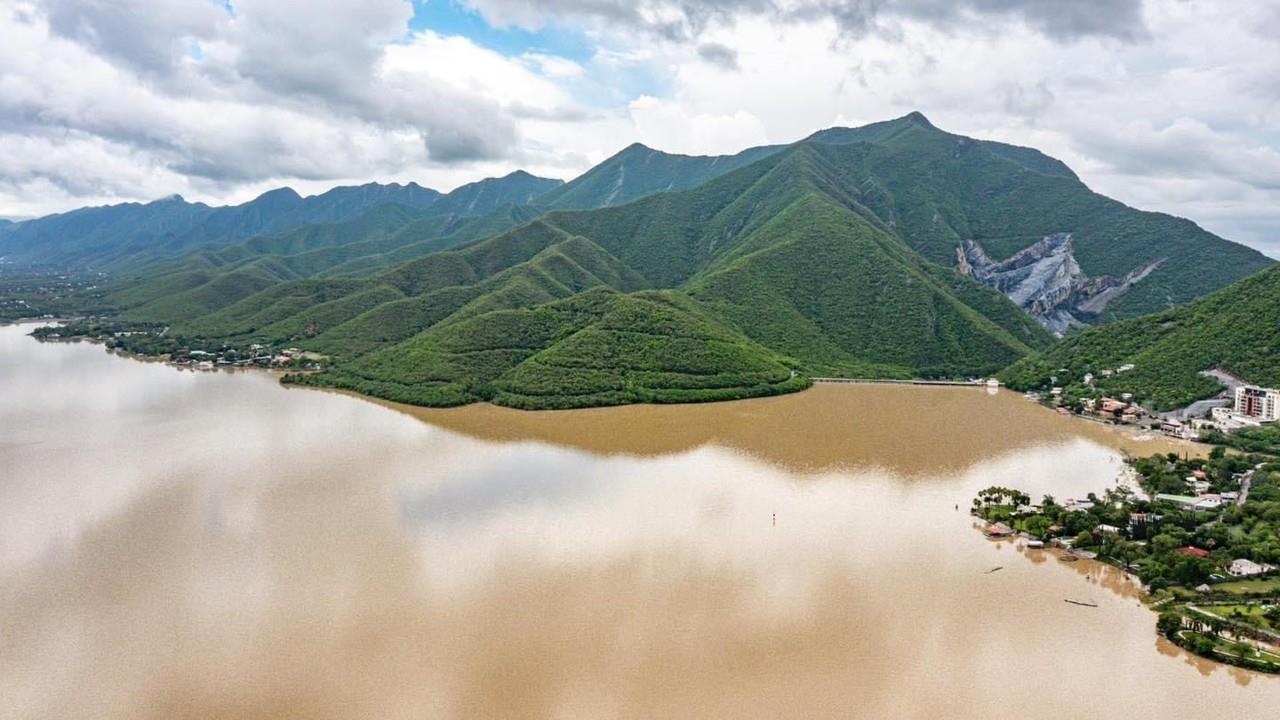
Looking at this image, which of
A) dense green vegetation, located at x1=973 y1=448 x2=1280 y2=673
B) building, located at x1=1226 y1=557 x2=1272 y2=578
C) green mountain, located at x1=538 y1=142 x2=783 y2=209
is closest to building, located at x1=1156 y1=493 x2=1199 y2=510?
dense green vegetation, located at x1=973 y1=448 x2=1280 y2=673

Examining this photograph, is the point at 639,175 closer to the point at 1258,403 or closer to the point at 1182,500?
the point at 1258,403

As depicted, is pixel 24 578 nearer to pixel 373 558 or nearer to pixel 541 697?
pixel 373 558

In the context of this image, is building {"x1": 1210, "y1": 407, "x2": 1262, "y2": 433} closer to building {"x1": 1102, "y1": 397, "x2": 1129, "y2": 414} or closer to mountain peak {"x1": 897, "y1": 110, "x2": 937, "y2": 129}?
building {"x1": 1102, "y1": 397, "x2": 1129, "y2": 414}

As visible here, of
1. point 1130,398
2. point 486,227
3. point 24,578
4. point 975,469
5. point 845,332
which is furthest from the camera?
point 486,227

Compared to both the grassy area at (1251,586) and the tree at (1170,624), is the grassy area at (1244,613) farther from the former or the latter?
the tree at (1170,624)

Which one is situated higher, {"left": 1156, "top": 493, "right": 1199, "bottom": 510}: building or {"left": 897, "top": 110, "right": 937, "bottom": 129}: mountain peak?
{"left": 897, "top": 110, "right": 937, "bottom": 129}: mountain peak

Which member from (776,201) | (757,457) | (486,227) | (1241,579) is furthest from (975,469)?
(486,227)
